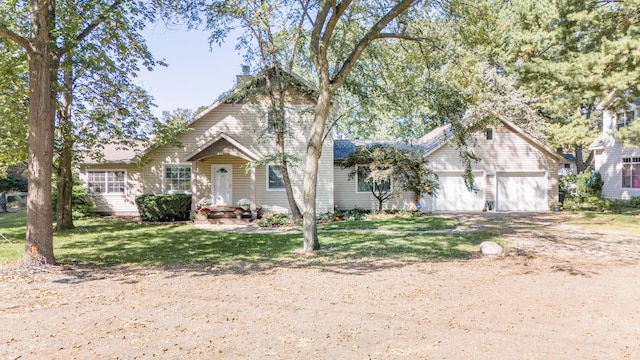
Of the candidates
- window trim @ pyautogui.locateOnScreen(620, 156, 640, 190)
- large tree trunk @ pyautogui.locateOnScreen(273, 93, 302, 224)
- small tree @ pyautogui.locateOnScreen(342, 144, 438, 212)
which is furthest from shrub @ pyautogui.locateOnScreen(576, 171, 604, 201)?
large tree trunk @ pyautogui.locateOnScreen(273, 93, 302, 224)

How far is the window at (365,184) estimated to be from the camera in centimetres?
1856

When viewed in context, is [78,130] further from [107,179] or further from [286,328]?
[286,328]

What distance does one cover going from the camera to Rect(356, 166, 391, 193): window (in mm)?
18562

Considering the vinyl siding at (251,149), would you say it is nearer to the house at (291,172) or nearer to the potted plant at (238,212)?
the house at (291,172)

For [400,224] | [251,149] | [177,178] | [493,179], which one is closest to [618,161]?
[493,179]

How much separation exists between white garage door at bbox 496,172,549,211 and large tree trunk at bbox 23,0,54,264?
19.2 metres

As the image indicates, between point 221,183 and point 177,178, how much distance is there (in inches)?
98.1

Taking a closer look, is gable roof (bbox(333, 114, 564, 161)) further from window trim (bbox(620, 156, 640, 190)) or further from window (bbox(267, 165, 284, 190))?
window trim (bbox(620, 156, 640, 190))

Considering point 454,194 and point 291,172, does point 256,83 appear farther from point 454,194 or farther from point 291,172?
point 454,194

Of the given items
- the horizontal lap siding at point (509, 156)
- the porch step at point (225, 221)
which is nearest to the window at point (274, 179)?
the porch step at point (225, 221)

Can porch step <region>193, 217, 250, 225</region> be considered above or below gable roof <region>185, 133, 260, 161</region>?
below

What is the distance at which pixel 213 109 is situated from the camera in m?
17.8

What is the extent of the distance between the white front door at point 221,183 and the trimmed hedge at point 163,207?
1.30m

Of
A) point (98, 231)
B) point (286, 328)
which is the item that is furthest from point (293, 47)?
point (286, 328)
